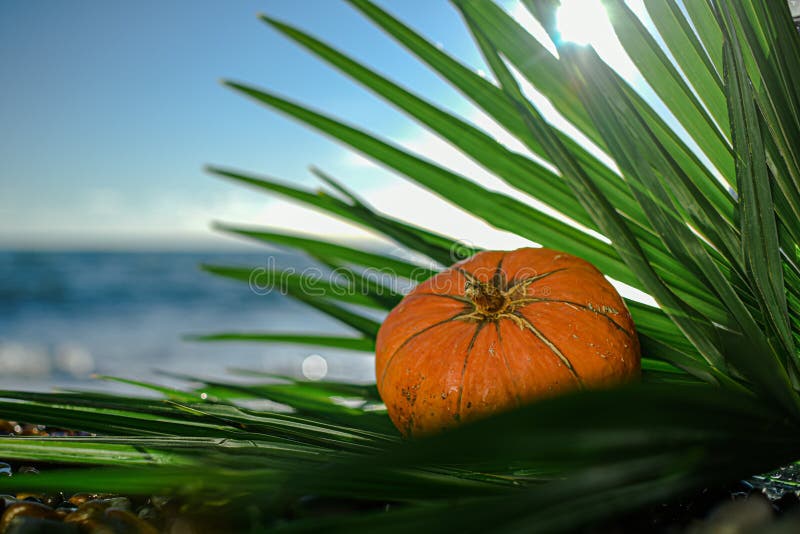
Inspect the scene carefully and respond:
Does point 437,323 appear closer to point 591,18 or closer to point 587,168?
point 587,168

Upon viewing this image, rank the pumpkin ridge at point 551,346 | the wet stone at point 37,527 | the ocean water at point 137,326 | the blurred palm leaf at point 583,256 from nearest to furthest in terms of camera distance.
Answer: the blurred palm leaf at point 583,256 < the wet stone at point 37,527 < the pumpkin ridge at point 551,346 < the ocean water at point 137,326

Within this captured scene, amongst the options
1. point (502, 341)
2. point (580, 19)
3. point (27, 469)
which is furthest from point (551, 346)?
point (27, 469)

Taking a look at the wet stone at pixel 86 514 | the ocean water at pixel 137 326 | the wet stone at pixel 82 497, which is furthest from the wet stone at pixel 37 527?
the ocean water at pixel 137 326

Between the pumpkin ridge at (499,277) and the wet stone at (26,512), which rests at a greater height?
the pumpkin ridge at (499,277)

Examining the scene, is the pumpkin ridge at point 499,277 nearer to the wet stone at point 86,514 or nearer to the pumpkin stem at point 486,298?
the pumpkin stem at point 486,298

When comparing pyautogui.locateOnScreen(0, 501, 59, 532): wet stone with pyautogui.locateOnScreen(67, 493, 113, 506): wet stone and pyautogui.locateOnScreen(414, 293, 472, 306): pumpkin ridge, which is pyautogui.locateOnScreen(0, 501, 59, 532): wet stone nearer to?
pyautogui.locateOnScreen(67, 493, 113, 506): wet stone
